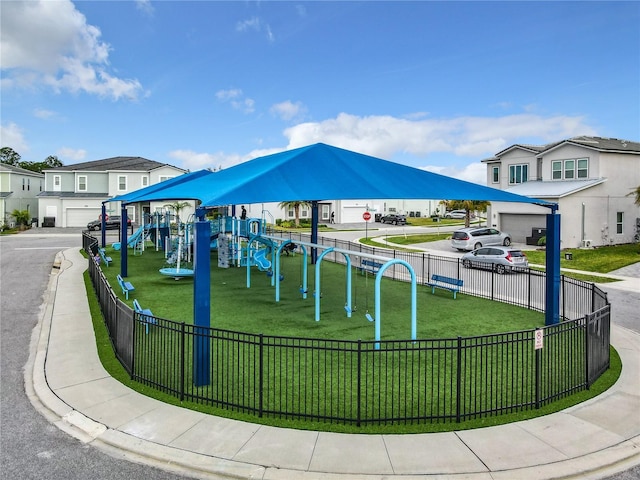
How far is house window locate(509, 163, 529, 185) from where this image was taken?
4212cm

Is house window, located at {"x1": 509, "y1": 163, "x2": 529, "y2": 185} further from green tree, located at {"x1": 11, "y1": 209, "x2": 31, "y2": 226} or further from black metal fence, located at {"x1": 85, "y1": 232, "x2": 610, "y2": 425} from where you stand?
green tree, located at {"x1": 11, "y1": 209, "x2": 31, "y2": 226}

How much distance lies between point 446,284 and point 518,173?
2828 centimetres

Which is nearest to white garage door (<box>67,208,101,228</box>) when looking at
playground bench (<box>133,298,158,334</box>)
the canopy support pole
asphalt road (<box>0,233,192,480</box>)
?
asphalt road (<box>0,233,192,480</box>)

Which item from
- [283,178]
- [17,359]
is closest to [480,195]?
[283,178]

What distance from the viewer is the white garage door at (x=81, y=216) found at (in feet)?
199

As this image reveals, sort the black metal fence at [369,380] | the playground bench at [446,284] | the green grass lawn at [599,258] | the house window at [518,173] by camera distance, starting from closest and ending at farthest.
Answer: the black metal fence at [369,380] < the playground bench at [446,284] < the green grass lawn at [599,258] < the house window at [518,173]

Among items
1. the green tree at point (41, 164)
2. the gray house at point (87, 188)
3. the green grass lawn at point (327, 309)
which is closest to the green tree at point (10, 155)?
the green tree at point (41, 164)

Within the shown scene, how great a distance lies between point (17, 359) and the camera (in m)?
11.0

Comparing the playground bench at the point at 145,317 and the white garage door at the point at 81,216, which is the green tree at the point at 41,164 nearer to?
the white garage door at the point at 81,216

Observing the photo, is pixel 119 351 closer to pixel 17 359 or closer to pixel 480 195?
pixel 17 359

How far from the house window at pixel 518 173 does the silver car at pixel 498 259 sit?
61.1 ft

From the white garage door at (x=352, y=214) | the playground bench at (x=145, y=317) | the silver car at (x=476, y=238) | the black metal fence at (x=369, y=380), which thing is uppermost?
the white garage door at (x=352, y=214)

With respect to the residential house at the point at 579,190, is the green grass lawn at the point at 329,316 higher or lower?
lower

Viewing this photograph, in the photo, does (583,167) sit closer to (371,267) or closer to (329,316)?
(371,267)
